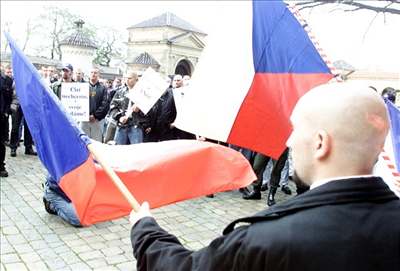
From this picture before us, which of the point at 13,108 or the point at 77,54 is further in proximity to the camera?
the point at 77,54

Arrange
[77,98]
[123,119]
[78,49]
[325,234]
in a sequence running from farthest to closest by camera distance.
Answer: [78,49], [77,98], [123,119], [325,234]

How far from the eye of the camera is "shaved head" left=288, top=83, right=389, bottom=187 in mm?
1399

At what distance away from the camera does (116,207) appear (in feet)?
8.73

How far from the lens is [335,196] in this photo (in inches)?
54.5

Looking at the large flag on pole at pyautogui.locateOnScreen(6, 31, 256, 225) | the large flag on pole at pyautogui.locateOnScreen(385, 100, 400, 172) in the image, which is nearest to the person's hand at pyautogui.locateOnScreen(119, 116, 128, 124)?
the large flag on pole at pyautogui.locateOnScreen(6, 31, 256, 225)

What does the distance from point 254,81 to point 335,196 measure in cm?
193

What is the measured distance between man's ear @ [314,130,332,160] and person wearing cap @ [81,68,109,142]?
7977 mm

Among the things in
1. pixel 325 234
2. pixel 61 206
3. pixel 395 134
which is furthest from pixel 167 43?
pixel 325 234

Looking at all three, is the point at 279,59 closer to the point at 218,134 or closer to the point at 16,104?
the point at 218,134

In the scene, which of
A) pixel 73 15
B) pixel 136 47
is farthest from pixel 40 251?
pixel 73 15

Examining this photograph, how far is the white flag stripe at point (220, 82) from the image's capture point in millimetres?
3230

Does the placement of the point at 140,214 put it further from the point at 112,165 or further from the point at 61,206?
the point at 61,206

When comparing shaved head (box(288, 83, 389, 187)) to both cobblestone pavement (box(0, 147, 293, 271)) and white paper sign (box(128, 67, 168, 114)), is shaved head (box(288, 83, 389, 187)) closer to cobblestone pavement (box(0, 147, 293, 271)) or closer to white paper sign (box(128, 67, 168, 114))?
cobblestone pavement (box(0, 147, 293, 271))

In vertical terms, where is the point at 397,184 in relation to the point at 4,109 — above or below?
above
